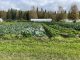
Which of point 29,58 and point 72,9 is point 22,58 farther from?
point 72,9

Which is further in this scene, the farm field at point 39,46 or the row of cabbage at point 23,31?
the row of cabbage at point 23,31

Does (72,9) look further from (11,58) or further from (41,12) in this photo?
(11,58)

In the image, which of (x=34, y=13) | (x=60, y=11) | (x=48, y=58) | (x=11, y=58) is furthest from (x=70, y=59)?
(x=34, y=13)

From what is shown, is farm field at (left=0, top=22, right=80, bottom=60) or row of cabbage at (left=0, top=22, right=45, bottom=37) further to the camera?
row of cabbage at (left=0, top=22, right=45, bottom=37)

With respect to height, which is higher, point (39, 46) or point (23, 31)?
point (39, 46)

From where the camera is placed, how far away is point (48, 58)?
19891mm

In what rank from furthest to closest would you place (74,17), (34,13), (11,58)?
1. (34,13)
2. (74,17)
3. (11,58)

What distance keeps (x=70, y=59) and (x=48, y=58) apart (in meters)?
1.62

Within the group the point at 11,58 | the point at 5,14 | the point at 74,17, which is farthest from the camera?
the point at 5,14

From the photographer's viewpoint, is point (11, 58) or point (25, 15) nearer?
point (11, 58)

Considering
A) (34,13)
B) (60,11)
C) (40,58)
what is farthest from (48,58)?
(34,13)

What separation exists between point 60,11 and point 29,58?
121 m

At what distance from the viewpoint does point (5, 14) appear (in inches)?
6368

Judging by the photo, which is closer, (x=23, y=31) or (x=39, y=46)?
(x=39, y=46)
